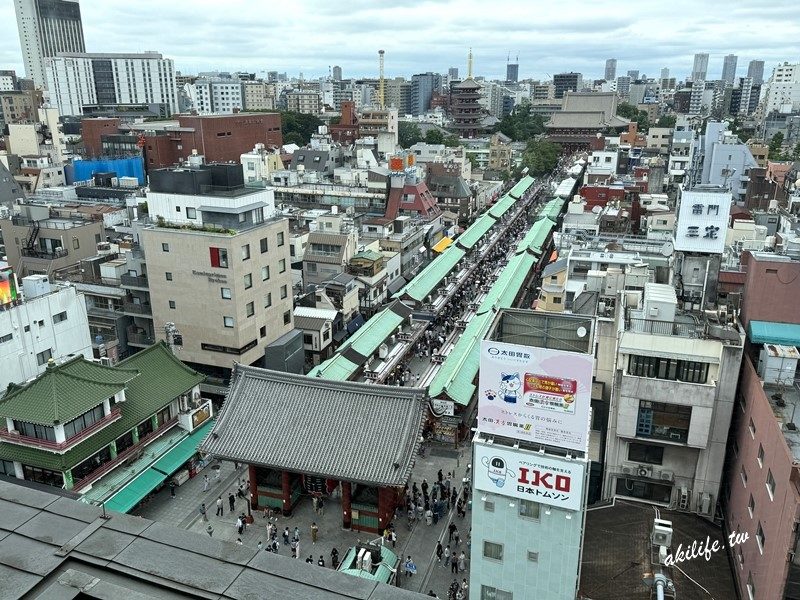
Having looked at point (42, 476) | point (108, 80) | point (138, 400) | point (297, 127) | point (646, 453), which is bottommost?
point (42, 476)

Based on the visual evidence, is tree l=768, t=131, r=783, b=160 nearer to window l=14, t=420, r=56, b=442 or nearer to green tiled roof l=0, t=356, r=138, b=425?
green tiled roof l=0, t=356, r=138, b=425

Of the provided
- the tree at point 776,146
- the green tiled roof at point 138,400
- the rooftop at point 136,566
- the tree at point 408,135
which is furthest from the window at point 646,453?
the tree at point 408,135

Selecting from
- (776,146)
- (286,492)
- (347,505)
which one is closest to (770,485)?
(347,505)

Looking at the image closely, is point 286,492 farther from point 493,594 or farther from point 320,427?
point 493,594

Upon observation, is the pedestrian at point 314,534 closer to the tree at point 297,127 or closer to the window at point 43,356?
the window at point 43,356

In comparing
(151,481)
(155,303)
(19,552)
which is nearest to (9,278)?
(155,303)
